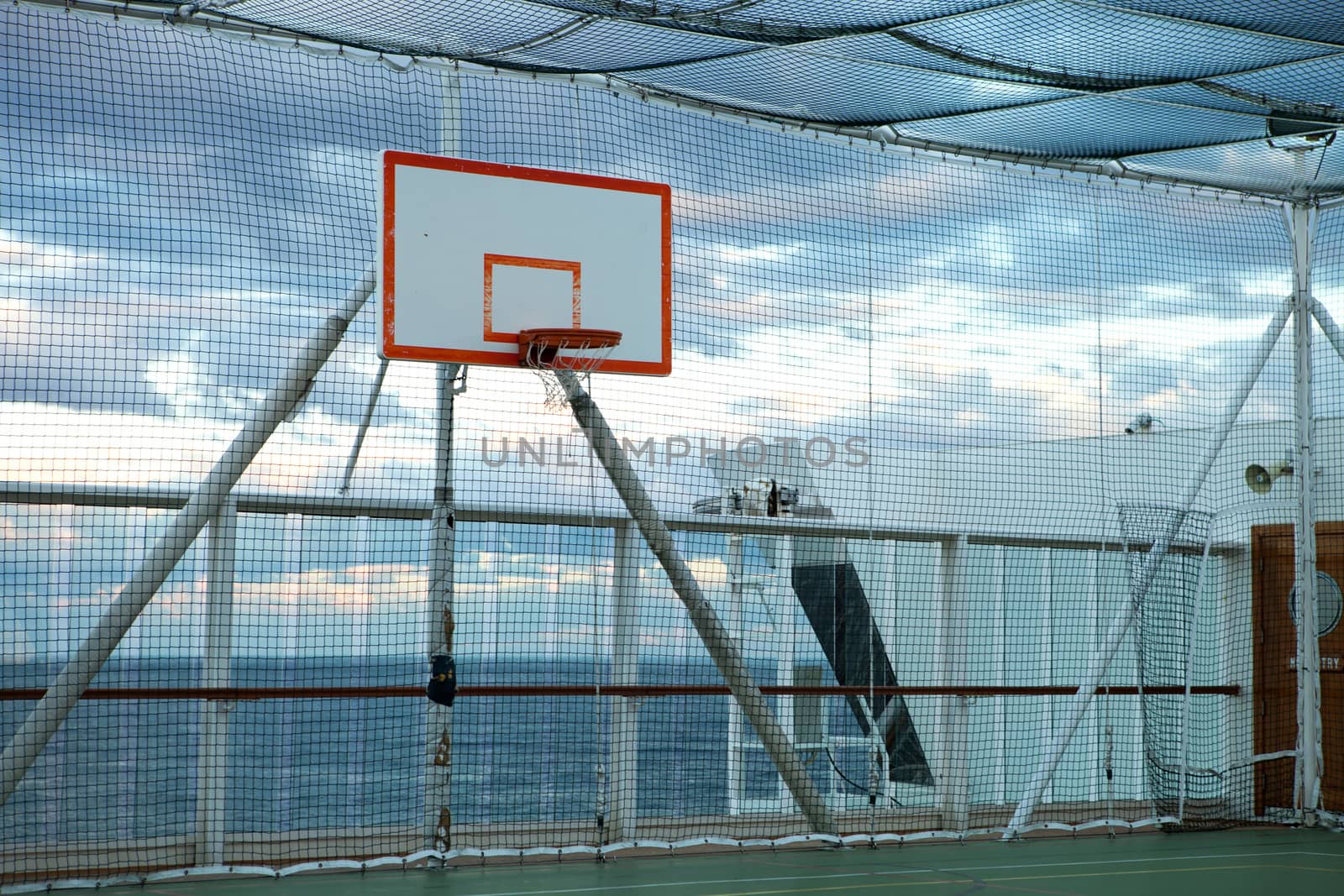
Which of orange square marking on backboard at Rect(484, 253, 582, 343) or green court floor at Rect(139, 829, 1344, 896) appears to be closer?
green court floor at Rect(139, 829, 1344, 896)

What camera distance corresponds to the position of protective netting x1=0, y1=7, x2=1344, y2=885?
632 centimetres

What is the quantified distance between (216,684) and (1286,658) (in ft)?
22.6

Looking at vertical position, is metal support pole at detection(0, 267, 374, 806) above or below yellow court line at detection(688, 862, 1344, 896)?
above

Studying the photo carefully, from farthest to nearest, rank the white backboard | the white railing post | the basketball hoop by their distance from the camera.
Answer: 1. the white railing post
2. the basketball hoop
3. the white backboard

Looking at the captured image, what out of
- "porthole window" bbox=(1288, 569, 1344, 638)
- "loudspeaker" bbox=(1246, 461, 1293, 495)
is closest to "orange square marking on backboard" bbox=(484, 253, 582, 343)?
"porthole window" bbox=(1288, 569, 1344, 638)

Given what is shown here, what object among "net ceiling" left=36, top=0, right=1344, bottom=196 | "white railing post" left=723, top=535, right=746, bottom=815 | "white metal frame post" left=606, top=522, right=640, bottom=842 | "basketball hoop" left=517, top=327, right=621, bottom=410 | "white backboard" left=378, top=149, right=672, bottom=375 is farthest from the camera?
"white railing post" left=723, top=535, right=746, bottom=815

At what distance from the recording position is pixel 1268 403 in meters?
9.79

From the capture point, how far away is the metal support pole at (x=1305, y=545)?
791 cm

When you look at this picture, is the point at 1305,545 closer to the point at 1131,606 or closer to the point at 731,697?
the point at 1131,606

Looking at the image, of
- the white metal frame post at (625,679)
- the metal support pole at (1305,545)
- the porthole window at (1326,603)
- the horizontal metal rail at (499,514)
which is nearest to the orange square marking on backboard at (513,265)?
the horizontal metal rail at (499,514)

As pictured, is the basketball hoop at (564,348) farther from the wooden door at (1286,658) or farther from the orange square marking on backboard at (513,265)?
the wooden door at (1286,658)

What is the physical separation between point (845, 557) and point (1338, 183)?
174 inches

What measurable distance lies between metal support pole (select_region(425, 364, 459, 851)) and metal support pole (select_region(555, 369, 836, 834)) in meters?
0.64

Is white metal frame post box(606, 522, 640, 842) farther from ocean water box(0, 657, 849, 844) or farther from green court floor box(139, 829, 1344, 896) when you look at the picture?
green court floor box(139, 829, 1344, 896)
